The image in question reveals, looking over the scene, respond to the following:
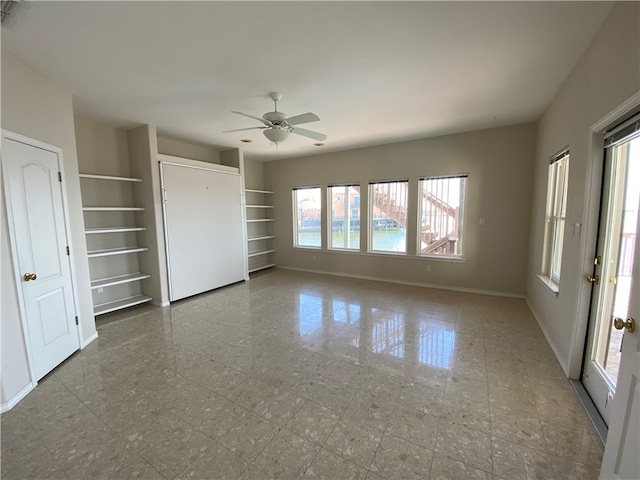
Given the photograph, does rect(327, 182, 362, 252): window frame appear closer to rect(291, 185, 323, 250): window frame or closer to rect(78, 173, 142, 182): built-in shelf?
rect(291, 185, 323, 250): window frame

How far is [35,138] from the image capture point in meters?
2.35

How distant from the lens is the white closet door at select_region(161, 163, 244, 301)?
13.8 ft

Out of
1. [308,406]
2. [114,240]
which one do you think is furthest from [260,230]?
[308,406]

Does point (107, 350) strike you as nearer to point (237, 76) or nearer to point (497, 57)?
point (237, 76)

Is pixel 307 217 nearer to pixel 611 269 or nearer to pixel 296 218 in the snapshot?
pixel 296 218

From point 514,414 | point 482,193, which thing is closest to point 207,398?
point 514,414

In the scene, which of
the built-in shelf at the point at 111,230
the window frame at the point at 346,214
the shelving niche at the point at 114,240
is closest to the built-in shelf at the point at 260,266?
the window frame at the point at 346,214

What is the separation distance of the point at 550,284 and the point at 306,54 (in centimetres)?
355

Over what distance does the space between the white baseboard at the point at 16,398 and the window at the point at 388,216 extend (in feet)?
16.3

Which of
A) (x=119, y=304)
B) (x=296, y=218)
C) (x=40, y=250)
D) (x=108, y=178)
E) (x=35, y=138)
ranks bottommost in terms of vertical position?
(x=119, y=304)

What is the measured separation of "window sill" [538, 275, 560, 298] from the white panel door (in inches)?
195

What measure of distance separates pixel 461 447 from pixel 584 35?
3.06 metres

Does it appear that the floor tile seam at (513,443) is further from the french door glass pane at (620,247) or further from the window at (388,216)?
the window at (388,216)

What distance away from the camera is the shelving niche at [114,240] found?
12.1 feet
